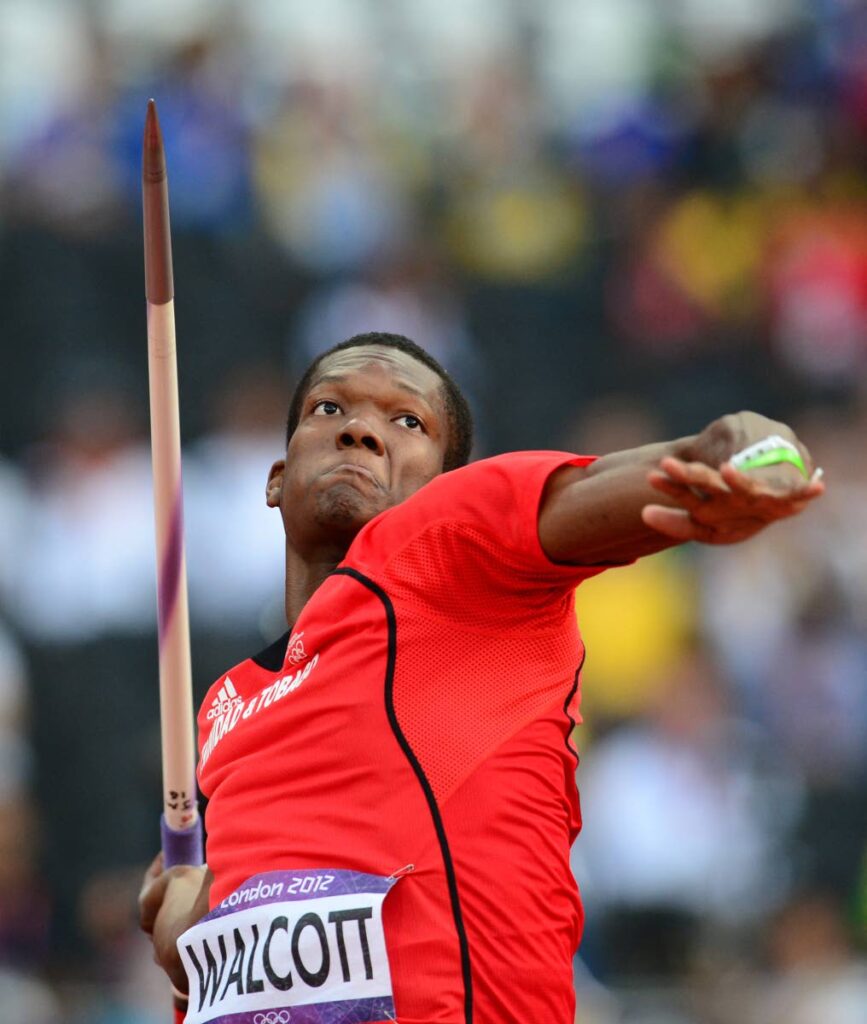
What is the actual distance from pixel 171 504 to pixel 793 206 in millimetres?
6918

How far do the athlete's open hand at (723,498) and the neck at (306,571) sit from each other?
3.79 ft

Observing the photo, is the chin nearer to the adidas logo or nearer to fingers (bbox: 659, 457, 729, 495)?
the adidas logo

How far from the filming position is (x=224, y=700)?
10.2ft

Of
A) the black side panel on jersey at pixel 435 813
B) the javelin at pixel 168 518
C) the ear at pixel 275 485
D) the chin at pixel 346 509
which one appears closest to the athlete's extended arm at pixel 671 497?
the black side panel on jersey at pixel 435 813

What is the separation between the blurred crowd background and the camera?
7.25m

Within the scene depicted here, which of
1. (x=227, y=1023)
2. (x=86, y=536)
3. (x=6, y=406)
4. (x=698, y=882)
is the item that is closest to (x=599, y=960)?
(x=698, y=882)

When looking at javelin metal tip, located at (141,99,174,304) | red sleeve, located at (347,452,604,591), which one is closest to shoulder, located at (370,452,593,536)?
red sleeve, located at (347,452,604,591)

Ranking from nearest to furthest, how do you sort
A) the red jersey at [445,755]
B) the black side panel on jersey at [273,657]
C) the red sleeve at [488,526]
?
1. the red sleeve at [488,526]
2. the red jersey at [445,755]
3. the black side panel on jersey at [273,657]

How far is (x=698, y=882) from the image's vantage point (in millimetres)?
7297

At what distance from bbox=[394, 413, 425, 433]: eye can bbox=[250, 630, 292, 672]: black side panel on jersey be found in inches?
19.3

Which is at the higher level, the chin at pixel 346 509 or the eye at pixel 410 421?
the eye at pixel 410 421

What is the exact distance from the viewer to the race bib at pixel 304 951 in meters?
2.61

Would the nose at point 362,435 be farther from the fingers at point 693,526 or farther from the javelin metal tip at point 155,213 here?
the fingers at point 693,526

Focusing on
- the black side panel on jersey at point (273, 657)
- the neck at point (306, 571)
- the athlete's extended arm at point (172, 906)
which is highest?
the neck at point (306, 571)
